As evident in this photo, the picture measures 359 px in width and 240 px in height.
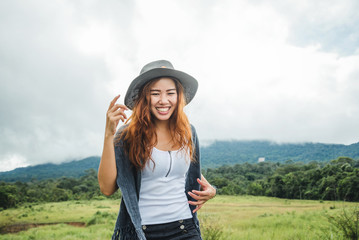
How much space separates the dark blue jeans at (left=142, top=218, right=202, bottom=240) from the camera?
5.71ft

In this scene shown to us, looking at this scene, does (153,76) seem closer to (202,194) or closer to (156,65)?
(156,65)

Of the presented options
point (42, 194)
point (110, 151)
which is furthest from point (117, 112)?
point (42, 194)

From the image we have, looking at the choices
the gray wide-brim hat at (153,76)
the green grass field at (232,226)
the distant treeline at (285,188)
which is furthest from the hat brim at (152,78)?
the distant treeline at (285,188)

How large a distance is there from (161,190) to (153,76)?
2.66 ft

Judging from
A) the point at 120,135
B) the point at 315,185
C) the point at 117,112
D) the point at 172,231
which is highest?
the point at 117,112

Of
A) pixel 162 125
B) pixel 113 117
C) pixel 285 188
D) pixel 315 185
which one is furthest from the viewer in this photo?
pixel 285 188

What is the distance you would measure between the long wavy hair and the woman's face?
0.04 m

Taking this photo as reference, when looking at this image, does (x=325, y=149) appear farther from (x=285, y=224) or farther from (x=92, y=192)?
(x=285, y=224)

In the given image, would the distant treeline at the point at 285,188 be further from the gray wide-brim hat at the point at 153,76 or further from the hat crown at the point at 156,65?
the hat crown at the point at 156,65

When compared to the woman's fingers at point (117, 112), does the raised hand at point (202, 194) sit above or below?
below

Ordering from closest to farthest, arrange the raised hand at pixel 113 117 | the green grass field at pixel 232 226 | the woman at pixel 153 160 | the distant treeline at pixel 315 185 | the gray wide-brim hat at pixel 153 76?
1. the raised hand at pixel 113 117
2. the woman at pixel 153 160
3. the gray wide-brim hat at pixel 153 76
4. the green grass field at pixel 232 226
5. the distant treeline at pixel 315 185

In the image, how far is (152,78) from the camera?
1.94 meters

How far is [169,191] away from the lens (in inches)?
72.1

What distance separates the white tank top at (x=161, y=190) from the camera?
1771 millimetres
